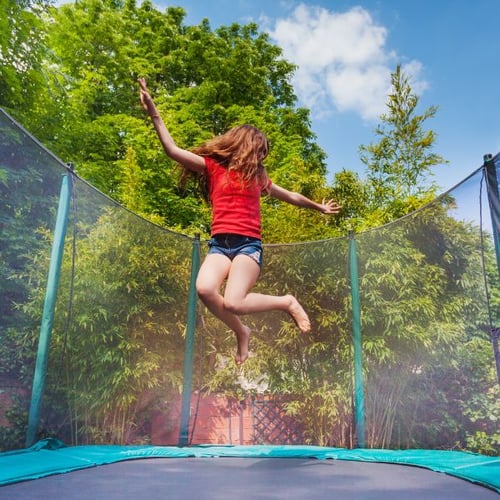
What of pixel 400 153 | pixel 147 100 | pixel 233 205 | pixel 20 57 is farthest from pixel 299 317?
pixel 20 57

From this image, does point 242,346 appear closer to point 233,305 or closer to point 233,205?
point 233,305

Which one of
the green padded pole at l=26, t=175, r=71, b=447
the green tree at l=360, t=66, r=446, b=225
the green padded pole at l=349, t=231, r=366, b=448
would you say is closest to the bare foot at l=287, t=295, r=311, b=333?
the green padded pole at l=26, t=175, r=71, b=447

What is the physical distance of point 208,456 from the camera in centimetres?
262

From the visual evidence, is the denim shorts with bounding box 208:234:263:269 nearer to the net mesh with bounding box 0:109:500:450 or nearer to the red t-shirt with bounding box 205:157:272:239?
the red t-shirt with bounding box 205:157:272:239

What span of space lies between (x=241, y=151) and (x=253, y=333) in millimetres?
1612

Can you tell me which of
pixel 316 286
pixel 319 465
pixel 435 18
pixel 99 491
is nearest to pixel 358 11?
pixel 435 18

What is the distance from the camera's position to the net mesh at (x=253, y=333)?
75.9 inches

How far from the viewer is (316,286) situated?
3.30 meters

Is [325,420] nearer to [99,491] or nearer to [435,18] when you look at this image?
[99,491]

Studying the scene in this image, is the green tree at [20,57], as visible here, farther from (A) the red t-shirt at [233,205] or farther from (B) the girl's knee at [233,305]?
(B) the girl's knee at [233,305]

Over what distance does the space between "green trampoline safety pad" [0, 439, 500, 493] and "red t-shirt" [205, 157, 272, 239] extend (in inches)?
41.9

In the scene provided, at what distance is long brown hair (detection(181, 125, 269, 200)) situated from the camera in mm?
1977

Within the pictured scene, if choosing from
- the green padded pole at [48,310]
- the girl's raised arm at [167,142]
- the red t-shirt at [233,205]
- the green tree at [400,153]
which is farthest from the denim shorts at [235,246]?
the green tree at [400,153]

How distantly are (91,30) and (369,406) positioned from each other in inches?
323
